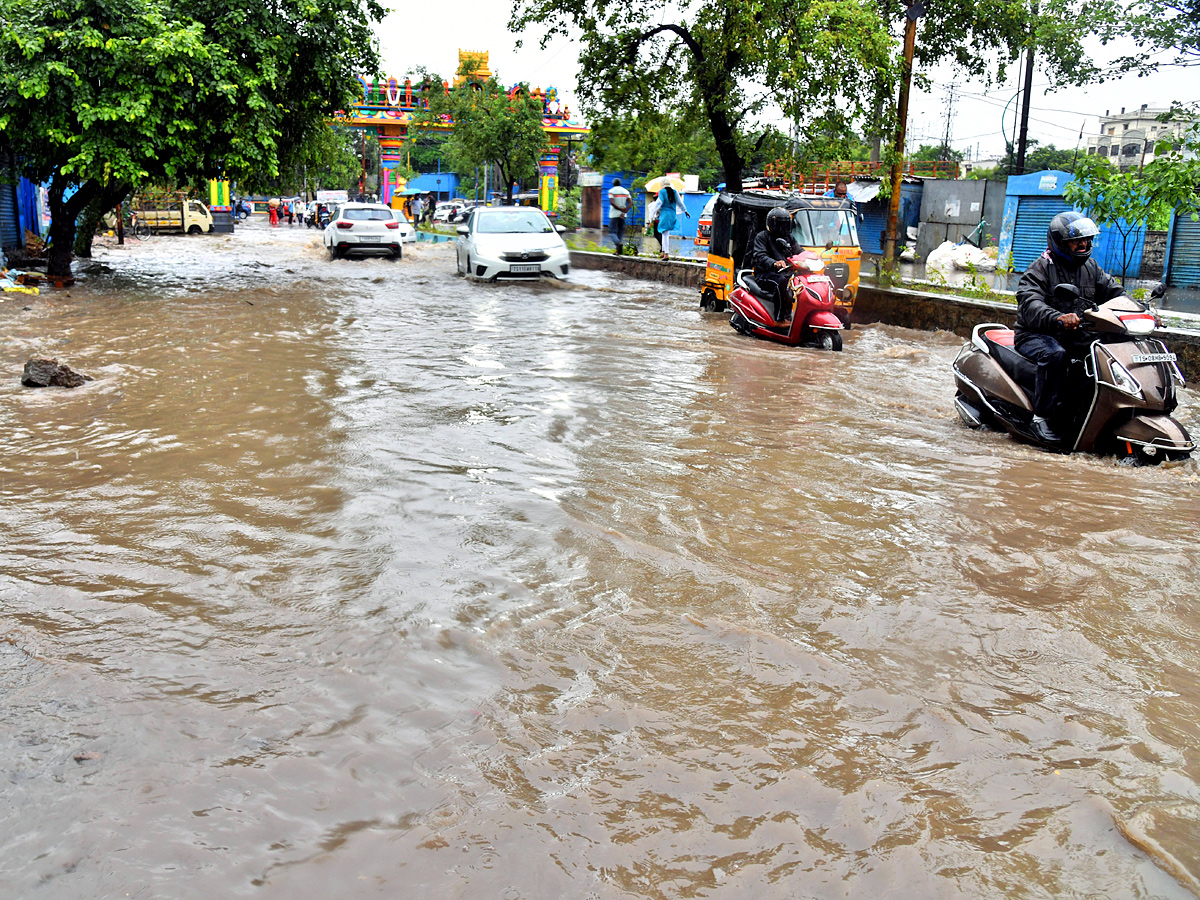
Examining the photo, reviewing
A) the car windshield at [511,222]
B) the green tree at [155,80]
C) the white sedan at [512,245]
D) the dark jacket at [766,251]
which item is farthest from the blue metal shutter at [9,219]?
the dark jacket at [766,251]

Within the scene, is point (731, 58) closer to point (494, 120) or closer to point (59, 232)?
point (59, 232)

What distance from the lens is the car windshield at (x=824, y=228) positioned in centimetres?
1276

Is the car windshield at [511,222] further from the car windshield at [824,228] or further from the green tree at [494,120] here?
the green tree at [494,120]

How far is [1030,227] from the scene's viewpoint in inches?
961

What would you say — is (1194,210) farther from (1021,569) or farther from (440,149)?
(440,149)

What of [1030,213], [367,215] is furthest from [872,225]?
[367,215]

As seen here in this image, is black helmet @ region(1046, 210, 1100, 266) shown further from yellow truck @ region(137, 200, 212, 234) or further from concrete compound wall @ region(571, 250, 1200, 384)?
yellow truck @ region(137, 200, 212, 234)

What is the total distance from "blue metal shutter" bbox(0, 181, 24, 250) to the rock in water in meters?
13.5

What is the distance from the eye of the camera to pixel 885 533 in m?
4.56

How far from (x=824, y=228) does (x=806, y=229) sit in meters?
0.27

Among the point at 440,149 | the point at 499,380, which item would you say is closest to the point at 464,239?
the point at 499,380

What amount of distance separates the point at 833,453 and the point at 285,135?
13.2 meters

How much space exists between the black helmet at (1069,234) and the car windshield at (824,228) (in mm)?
6994

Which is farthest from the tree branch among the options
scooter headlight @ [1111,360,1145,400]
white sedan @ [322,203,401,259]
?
scooter headlight @ [1111,360,1145,400]
